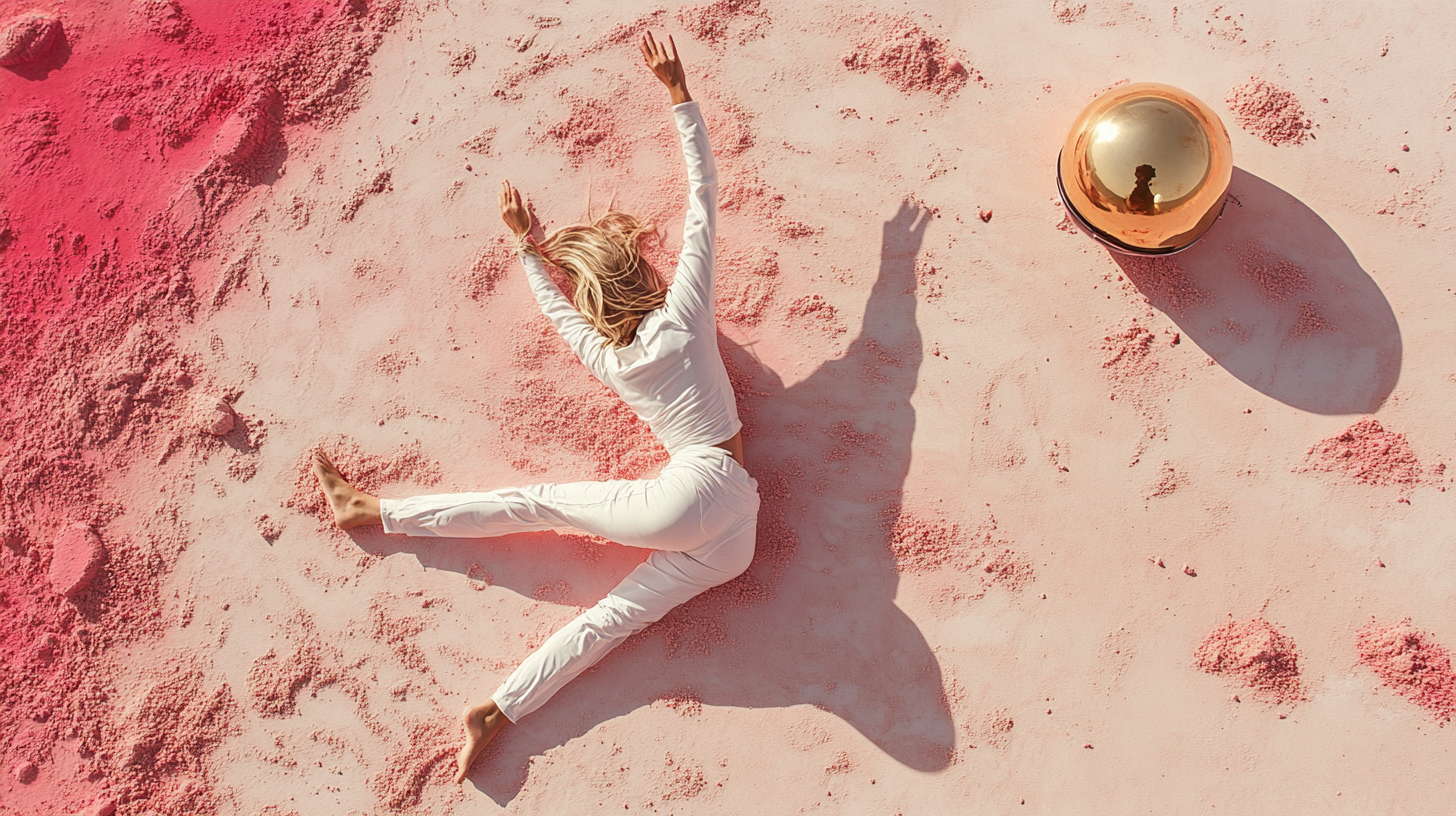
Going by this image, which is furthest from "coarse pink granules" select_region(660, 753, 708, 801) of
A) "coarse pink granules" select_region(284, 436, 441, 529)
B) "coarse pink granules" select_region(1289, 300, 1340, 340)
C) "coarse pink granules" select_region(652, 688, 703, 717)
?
"coarse pink granules" select_region(1289, 300, 1340, 340)

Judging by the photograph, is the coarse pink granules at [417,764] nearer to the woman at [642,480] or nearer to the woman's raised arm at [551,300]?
the woman at [642,480]

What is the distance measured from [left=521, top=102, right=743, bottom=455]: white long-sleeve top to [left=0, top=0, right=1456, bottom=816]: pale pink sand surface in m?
→ 0.38

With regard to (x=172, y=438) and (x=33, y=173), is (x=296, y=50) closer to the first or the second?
(x=33, y=173)

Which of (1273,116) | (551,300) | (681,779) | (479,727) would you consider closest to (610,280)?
(551,300)

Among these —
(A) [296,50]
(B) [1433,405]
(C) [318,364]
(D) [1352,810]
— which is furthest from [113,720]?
(B) [1433,405]

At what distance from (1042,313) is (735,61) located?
1568 mm

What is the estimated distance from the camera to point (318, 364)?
3.31m

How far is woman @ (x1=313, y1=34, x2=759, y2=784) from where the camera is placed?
9.25 feet

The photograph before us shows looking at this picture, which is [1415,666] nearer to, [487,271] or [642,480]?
[642,480]

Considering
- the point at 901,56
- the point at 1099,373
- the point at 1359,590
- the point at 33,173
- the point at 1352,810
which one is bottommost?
the point at 1352,810

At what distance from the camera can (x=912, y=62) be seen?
330 cm

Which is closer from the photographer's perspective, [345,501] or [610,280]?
[610,280]

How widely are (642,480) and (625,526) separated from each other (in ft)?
0.82

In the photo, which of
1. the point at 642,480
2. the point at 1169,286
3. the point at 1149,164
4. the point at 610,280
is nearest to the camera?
the point at 1149,164
